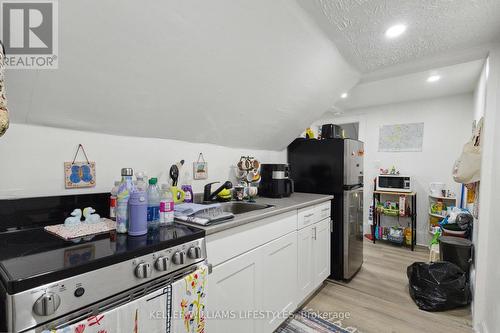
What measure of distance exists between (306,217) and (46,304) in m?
1.62

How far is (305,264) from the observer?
187 cm

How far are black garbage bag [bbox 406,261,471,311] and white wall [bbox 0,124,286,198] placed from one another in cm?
209

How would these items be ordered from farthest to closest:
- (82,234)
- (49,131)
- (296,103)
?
(296,103) < (49,131) < (82,234)

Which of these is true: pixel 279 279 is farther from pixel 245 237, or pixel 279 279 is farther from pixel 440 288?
pixel 440 288

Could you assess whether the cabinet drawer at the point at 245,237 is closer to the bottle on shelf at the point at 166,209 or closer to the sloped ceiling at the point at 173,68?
the bottle on shelf at the point at 166,209

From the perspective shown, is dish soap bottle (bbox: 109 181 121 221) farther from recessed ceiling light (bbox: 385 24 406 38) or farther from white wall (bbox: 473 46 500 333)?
white wall (bbox: 473 46 500 333)

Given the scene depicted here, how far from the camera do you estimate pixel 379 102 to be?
3.63 meters

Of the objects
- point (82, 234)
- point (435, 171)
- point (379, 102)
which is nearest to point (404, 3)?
point (82, 234)

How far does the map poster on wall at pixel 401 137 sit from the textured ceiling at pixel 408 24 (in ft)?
6.51

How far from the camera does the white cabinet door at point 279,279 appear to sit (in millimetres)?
1468

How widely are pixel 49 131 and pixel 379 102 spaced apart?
13.2 ft

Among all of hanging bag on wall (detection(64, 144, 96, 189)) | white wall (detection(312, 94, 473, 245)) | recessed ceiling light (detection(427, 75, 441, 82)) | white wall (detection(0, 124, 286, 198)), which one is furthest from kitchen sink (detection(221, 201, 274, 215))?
white wall (detection(312, 94, 473, 245))

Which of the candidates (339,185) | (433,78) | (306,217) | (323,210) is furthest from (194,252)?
(433,78)

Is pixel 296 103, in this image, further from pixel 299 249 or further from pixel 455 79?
pixel 455 79
